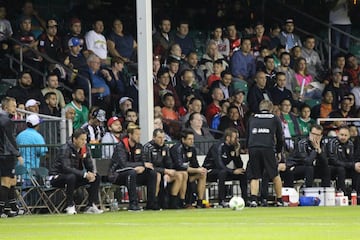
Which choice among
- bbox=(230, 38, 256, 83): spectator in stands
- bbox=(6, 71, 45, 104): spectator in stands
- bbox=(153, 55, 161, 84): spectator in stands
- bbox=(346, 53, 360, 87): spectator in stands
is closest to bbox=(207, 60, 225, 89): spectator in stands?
bbox=(230, 38, 256, 83): spectator in stands

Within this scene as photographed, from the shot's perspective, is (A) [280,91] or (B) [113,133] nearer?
(B) [113,133]

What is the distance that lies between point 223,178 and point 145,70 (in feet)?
7.57

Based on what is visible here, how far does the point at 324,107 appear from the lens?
26.9 m

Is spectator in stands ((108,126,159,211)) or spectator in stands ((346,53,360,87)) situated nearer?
spectator in stands ((108,126,159,211))

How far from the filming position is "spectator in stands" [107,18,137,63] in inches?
1009

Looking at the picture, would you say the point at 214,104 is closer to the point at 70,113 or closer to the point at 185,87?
the point at 185,87

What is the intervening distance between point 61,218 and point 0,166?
165 cm

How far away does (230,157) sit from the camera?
22.5 meters

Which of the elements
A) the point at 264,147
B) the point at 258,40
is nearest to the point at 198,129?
the point at 264,147

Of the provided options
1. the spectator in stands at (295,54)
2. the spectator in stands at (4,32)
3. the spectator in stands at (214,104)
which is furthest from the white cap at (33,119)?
the spectator in stands at (295,54)

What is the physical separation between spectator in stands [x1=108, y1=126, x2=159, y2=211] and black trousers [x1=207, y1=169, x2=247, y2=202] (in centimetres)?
144

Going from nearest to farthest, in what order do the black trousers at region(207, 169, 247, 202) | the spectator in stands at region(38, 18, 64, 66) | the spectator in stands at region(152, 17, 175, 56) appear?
the black trousers at region(207, 169, 247, 202)
the spectator in stands at region(38, 18, 64, 66)
the spectator in stands at region(152, 17, 175, 56)

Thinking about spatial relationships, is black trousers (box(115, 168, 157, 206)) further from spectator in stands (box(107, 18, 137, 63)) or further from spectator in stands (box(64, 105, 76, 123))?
spectator in stands (box(107, 18, 137, 63))

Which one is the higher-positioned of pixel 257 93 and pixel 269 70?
pixel 269 70
